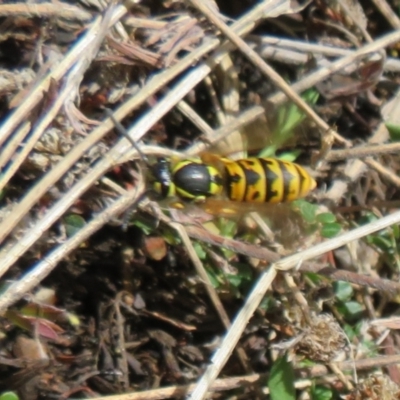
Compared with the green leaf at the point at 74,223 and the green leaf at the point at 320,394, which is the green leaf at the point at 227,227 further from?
the green leaf at the point at 320,394

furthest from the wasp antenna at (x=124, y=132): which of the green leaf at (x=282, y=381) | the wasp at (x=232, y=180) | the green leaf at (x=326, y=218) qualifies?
the green leaf at (x=282, y=381)

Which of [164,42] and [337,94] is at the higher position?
[164,42]

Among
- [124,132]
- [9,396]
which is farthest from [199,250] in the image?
[9,396]

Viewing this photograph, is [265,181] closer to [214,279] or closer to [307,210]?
[307,210]

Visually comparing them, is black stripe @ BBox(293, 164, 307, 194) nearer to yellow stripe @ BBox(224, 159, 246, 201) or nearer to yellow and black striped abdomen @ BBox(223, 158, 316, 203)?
yellow and black striped abdomen @ BBox(223, 158, 316, 203)

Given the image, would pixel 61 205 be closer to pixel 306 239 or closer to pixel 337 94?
pixel 306 239

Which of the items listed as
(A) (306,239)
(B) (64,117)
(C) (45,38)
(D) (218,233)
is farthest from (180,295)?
(C) (45,38)

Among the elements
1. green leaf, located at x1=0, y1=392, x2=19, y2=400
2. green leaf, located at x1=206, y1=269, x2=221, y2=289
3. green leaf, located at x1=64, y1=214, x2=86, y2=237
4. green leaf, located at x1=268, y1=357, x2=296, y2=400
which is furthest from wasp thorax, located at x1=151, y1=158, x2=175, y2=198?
green leaf, located at x1=0, y1=392, x2=19, y2=400

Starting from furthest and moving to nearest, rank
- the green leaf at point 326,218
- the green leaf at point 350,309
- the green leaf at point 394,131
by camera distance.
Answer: the green leaf at point 350,309, the green leaf at point 394,131, the green leaf at point 326,218
